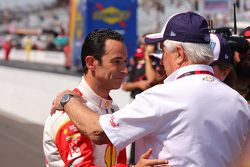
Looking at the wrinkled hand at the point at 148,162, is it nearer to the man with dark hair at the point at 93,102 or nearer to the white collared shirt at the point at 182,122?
the white collared shirt at the point at 182,122

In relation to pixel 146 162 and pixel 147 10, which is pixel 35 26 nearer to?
pixel 147 10

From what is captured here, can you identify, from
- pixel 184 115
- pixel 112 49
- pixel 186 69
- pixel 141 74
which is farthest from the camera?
pixel 141 74

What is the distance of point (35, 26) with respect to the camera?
212ft

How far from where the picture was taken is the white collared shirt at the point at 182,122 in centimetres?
238

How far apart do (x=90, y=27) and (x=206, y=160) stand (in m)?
21.7

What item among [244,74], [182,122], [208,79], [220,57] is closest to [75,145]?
[182,122]

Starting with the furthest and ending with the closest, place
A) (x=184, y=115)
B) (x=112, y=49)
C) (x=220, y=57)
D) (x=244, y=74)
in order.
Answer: (x=244, y=74) < (x=220, y=57) < (x=112, y=49) < (x=184, y=115)

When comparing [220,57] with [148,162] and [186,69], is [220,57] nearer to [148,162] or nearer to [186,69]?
[186,69]

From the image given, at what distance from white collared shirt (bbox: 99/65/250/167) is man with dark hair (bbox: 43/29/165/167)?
31 centimetres

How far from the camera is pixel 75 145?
273cm

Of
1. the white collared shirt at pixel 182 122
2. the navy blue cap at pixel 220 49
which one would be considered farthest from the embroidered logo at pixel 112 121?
the navy blue cap at pixel 220 49

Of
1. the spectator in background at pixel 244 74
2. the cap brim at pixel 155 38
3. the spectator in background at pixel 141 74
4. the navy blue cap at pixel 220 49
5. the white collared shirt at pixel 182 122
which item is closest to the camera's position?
the white collared shirt at pixel 182 122

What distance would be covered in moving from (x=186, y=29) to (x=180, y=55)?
109 mm

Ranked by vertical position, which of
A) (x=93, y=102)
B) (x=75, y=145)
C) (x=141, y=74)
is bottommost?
(x=141, y=74)
